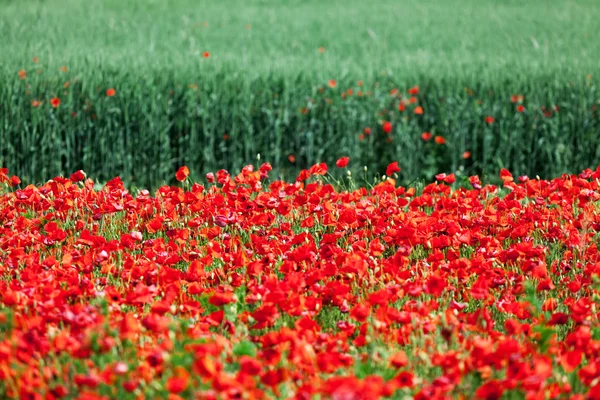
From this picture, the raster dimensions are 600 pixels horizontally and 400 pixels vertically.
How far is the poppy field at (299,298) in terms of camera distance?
226 centimetres

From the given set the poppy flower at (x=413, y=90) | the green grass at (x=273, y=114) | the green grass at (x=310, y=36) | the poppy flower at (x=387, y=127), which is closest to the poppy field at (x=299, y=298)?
the green grass at (x=273, y=114)

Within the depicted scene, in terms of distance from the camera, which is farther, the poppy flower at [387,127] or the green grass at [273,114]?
the poppy flower at [387,127]

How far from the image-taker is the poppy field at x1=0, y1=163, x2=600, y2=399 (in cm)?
226

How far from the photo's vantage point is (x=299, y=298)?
2.77m

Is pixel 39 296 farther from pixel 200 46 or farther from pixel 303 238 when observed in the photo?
pixel 200 46

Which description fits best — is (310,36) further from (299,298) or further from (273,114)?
(299,298)

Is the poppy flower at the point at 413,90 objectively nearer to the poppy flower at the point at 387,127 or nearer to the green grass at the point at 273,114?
the green grass at the point at 273,114

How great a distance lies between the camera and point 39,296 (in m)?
2.78

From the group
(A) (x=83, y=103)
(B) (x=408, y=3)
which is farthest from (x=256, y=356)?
(B) (x=408, y=3)

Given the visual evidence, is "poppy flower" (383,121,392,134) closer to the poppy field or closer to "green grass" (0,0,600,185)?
"green grass" (0,0,600,185)

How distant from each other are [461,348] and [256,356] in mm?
721

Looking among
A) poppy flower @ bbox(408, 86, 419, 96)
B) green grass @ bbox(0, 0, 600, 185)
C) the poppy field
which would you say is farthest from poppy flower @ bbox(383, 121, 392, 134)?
the poppy field

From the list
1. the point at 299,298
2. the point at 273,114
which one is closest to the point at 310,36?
the point at 273,114

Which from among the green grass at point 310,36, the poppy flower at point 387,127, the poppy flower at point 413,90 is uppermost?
the green grass at point 310,36
